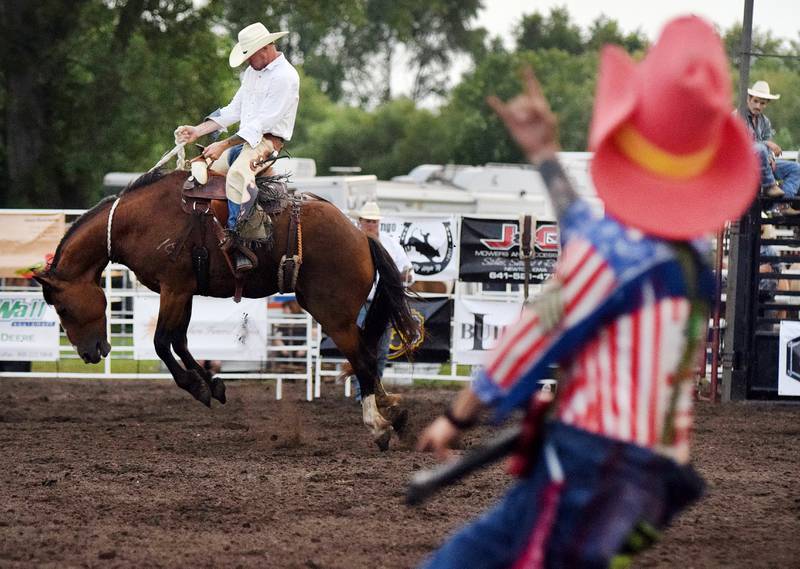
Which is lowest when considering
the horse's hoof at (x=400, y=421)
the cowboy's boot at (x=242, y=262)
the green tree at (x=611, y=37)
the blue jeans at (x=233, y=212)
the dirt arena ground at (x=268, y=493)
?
the dirt arena ground at (x=268, y=493)

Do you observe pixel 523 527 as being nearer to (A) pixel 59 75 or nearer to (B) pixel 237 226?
(B) pixel 237 226

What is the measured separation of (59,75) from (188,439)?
13702mm

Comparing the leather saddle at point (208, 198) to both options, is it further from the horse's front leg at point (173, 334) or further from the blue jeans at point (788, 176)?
the blue jeans at point (788, 176)

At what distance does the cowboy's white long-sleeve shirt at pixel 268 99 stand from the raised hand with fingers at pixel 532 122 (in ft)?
20.3

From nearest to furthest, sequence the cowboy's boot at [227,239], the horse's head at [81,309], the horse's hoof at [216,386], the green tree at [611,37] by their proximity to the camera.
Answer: the cowboy's boot at [227,239] → the horse's head at [81,309] → the horse's hoof at [216,386] → the green tree at [611,37]

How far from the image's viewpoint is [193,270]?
9.36 metres

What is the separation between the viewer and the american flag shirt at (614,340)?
292cm

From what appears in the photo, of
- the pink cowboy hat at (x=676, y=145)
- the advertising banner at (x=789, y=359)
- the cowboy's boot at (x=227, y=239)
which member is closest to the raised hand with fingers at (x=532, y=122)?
the pink cowboy hat at (x=676, y=145)

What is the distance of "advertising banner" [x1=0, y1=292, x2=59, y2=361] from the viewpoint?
13.1 m

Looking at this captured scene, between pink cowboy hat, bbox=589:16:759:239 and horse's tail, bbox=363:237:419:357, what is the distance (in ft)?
21.6

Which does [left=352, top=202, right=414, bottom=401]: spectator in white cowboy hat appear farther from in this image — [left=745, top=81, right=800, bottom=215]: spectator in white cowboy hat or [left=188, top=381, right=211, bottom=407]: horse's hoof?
[left=745, top=81, right=800, bottom=215]: spectator in white cowboy hat

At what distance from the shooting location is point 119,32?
2148cm

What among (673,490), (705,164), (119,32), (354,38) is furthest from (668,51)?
(354,38)

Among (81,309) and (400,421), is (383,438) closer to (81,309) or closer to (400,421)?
(400,421)
